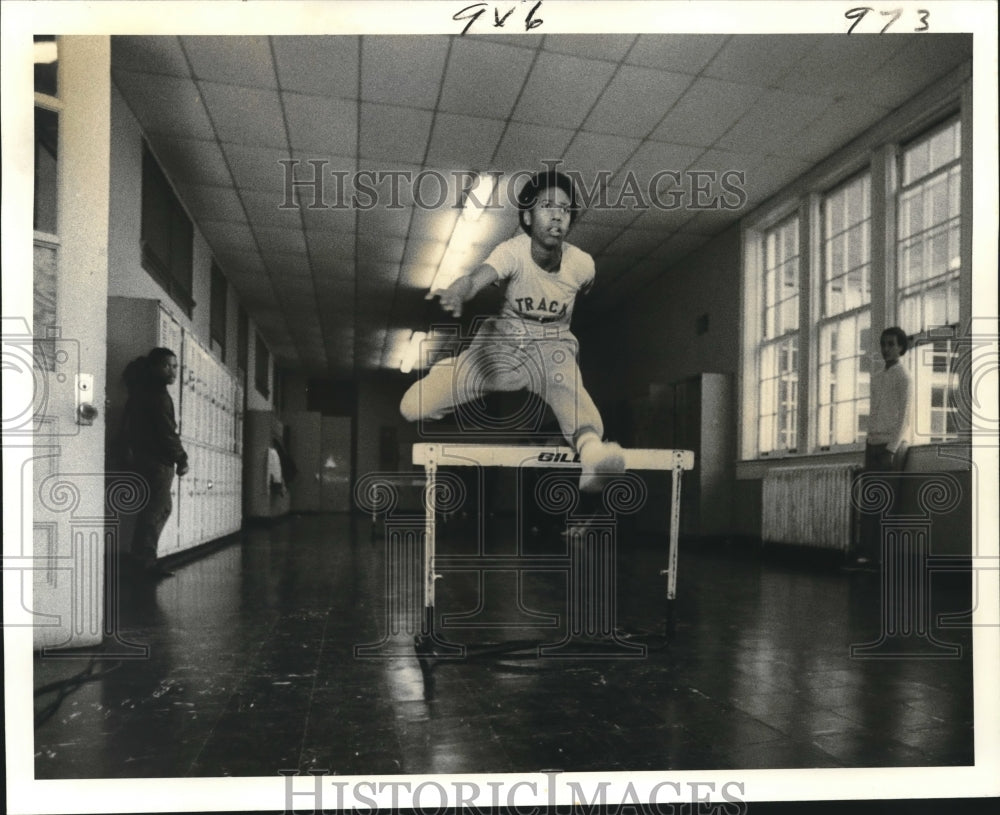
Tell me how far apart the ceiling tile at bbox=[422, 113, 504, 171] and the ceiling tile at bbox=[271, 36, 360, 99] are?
60 cm

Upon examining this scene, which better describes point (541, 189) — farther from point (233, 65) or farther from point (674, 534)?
point (233, 65)

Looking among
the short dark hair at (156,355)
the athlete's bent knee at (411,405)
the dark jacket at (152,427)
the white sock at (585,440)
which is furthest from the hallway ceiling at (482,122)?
the dark jacket at (152,427)

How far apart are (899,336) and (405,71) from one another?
320cm

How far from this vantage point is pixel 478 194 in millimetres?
5441

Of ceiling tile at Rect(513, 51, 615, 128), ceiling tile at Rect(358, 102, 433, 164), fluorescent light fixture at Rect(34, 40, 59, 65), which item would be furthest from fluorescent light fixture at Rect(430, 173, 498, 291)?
fluorescent light fixture at Rect(34, 40, 59, 65)

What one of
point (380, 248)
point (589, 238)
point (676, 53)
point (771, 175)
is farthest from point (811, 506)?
point (380, 248)

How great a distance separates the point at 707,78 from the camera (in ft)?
13.8

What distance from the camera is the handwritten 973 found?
186cm

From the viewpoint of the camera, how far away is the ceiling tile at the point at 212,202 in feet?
17.9

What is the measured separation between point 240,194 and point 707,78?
10.7 feet

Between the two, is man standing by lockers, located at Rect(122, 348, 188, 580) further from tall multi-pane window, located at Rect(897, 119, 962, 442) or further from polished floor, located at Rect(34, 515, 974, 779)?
tall multi-pane window, located at Rect(897, 119, 962, 442)

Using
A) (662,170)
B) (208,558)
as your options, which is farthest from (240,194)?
(662,170)

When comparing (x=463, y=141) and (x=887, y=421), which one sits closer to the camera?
(x=887, y=421)

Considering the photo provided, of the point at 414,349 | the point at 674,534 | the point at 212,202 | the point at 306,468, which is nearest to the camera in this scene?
the point at 674,534
